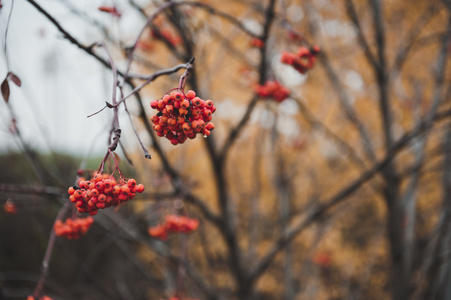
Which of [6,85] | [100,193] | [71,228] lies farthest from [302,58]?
[71,228]

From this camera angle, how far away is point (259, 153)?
4223 mm

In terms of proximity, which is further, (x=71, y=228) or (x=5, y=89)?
(x=71, y=228)

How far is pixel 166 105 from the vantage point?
1.13 m

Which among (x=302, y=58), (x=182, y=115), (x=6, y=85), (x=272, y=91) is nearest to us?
(x=182, y=115)

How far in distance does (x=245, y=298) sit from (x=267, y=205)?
494 centimetres

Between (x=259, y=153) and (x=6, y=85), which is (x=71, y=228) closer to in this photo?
(x=6, y=85)

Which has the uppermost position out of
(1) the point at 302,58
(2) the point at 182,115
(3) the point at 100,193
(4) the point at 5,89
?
(1) the point at 302,58

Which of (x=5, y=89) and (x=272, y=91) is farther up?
(x=272, y=91)

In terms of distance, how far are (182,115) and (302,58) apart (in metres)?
1.17

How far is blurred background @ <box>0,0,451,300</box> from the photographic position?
2.75 meters

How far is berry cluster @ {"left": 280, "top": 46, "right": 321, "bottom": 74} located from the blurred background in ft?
0.35

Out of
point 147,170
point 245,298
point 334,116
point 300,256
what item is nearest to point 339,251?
point 300,256

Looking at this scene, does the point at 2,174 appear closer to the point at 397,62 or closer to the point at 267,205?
the point at 267,205

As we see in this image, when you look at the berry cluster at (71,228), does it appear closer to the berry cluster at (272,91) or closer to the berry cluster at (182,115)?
the berry cluster at (182,115)
